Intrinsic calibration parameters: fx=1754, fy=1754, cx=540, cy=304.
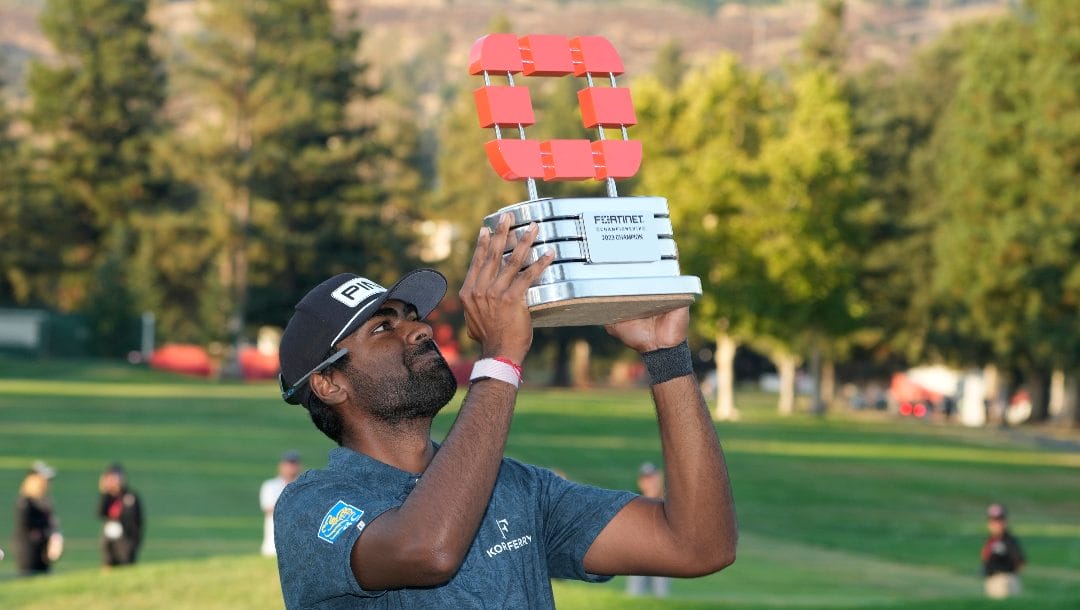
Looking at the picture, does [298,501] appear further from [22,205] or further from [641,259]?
[22,205]

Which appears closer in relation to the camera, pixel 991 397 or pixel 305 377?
pixel 305 377

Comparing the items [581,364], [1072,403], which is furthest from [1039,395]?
[581,364]

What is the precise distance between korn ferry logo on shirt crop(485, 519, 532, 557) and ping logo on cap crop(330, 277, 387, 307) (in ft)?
2.29

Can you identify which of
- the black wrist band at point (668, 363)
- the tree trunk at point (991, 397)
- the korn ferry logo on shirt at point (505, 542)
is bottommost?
the tree trunk at point (991, 397)

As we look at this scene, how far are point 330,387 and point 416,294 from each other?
35cm

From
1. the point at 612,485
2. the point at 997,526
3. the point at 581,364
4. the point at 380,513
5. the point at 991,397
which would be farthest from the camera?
the point at 581,364

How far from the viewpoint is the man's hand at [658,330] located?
16.1ft

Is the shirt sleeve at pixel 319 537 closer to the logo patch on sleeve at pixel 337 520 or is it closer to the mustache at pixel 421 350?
the logo patch on sleeve at pixel 337 520

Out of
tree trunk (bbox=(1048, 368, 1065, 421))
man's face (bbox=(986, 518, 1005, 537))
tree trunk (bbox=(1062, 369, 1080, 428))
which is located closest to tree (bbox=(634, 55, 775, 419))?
tree trunk (bbox=(1062, 369, 1080, 428))

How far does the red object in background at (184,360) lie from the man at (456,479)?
81.3 m

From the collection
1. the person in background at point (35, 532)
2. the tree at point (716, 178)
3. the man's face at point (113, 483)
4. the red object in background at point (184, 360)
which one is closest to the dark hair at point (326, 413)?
the person in background at point (35, 532)

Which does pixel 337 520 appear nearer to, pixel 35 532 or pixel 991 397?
pixel 35 532

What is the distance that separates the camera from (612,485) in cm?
4341

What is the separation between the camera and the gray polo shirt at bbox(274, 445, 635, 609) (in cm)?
436
